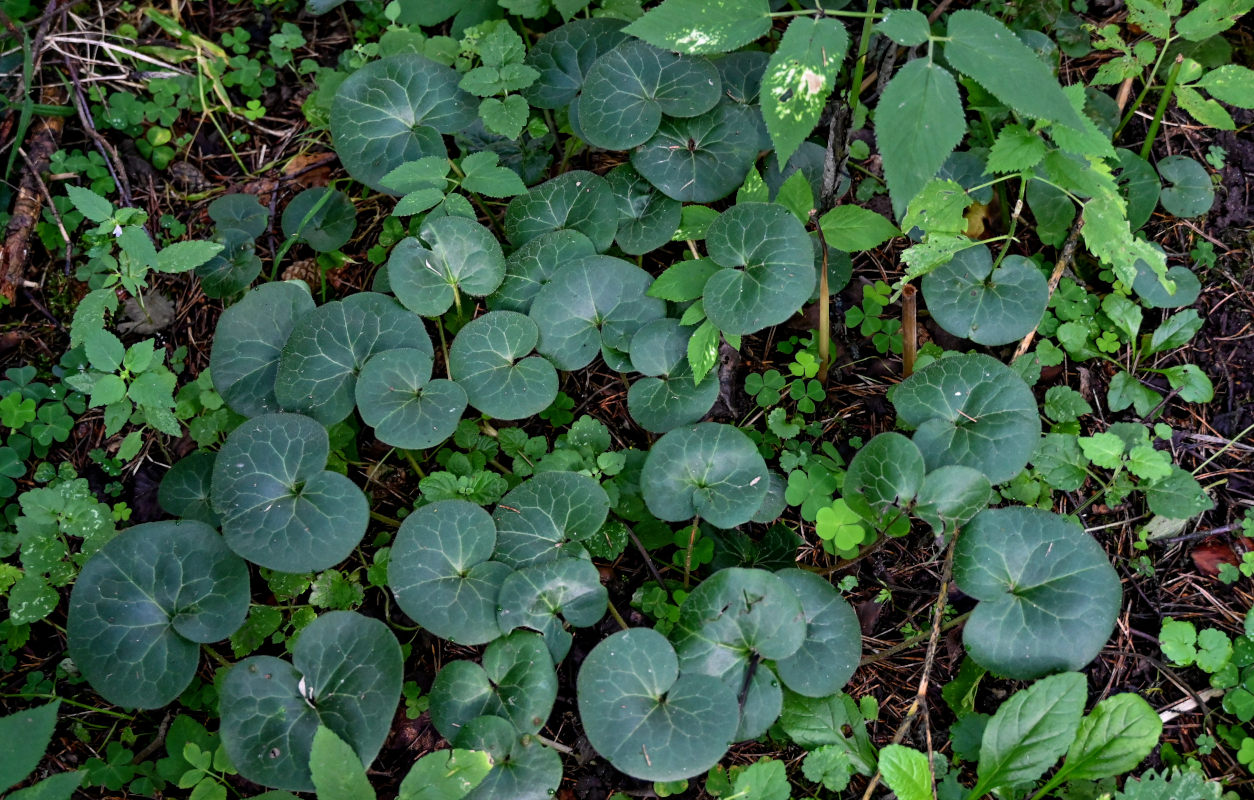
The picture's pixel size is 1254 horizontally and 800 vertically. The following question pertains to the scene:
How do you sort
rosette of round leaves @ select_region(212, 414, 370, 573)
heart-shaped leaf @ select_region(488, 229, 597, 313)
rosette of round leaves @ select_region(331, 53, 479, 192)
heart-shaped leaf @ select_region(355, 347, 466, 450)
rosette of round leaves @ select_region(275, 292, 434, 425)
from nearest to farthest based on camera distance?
rosette of round leaves @ select_region(212, 414, 370, 573)
heart-shaped leaf @ select_region(355, 347, 466, 450)
rosette of round leaves @ select_region(275, 292, 434, 425)
heart-shaped leaf @ select_region(488, 229, 597, 313)
rosette of round leaves @ select_region(331, 53, 479, 192)

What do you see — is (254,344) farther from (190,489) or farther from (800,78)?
(800,78)

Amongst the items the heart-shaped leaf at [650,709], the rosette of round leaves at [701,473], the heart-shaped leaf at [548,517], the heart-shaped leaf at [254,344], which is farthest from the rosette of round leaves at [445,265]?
the heart-shaped leaf at [650,709]

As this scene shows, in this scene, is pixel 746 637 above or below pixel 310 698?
above

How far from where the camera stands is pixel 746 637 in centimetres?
224

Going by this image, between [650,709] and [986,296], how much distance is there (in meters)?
1.70

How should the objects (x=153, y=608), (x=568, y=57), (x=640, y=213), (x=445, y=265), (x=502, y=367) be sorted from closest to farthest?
(x=153, y=608) < (x=502, y=367) < (x=445, y=265) < (x=640, y=213) < (x=568, y=57)

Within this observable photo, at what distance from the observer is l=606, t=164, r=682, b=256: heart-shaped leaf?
2768mm

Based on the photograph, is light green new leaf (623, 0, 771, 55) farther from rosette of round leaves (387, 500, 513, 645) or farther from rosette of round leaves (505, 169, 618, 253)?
rosette of round leaves (387, 500, 513, 645)

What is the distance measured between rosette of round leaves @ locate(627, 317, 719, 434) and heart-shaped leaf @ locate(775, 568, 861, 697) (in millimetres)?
594

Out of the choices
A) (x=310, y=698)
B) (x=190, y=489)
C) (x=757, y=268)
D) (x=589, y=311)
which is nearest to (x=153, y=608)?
(x=190, y=489)

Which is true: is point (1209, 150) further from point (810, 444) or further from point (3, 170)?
point (3, 170)

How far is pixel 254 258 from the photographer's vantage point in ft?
9.72

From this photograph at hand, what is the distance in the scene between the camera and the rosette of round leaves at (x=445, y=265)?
270 centimetres

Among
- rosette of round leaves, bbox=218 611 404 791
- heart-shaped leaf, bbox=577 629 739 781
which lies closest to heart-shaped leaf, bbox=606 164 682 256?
heart-shaped leaf, bbox=577 629 739 781
